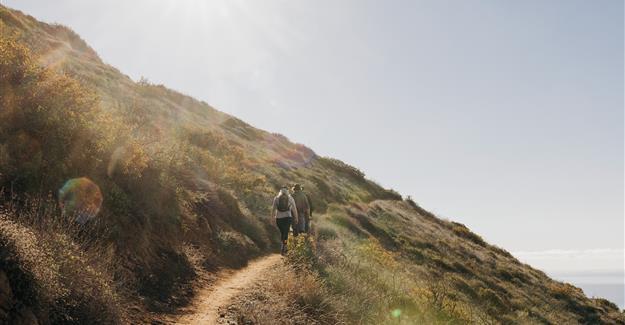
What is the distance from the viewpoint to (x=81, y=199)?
9.04 m

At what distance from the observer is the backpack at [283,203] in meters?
14.5

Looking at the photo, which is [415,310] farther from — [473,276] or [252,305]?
[473,276]

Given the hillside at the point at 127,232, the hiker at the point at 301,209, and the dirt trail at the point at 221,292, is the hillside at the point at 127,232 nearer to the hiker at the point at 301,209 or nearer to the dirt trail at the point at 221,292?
the dirt trail at the point at 221,292

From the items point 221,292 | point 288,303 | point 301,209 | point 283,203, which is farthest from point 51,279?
point 301,209

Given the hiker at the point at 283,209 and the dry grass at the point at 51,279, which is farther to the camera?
the hiker at the point at 283,209

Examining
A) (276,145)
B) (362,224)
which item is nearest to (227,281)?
(362,224)

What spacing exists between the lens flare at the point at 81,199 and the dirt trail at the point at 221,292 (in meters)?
2.67

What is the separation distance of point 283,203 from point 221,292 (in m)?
4.88

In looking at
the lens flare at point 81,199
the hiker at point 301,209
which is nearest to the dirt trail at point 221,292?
the hiker at point 301,209

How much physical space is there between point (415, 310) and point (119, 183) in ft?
27.0

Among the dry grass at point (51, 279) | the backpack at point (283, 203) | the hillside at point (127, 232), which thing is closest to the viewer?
the dry grass at point (51, 279)

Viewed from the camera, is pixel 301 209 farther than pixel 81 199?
Yes

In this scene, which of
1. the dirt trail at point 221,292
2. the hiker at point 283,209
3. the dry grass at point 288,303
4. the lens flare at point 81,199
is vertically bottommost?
the dirt trail at point 221,292

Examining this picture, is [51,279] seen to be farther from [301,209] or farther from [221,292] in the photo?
[301,209]
